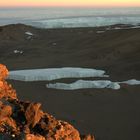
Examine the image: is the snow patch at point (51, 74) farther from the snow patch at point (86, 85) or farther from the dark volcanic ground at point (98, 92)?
the snow patch at point (86, 85)

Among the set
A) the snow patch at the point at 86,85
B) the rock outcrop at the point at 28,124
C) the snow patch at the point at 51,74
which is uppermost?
the rock outcrop at the point at 28,124

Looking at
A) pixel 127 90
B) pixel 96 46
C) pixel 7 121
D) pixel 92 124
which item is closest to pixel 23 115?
pixel 7 121

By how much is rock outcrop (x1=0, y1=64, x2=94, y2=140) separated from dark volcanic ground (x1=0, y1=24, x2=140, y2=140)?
22.0 feet

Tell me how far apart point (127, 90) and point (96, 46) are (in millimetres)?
20013

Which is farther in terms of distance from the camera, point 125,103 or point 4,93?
point 125,103

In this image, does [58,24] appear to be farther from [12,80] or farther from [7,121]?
[7,121]

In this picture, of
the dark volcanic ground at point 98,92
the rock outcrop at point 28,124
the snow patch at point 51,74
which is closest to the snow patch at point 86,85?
the dark volcanic ground at point 98,92

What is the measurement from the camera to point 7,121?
19.7 feet

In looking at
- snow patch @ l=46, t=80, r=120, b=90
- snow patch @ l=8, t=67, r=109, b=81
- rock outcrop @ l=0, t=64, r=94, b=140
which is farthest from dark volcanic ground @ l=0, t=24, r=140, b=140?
rock outcrop @ l=0, t=64, r=94, b=140

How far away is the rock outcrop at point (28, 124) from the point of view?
19.2 ft

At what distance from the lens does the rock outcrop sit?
5.86m

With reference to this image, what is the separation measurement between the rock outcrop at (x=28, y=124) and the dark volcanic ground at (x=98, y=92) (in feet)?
22.0

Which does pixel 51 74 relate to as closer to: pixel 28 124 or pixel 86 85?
pixel 86 85

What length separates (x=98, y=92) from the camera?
19.4 metres
